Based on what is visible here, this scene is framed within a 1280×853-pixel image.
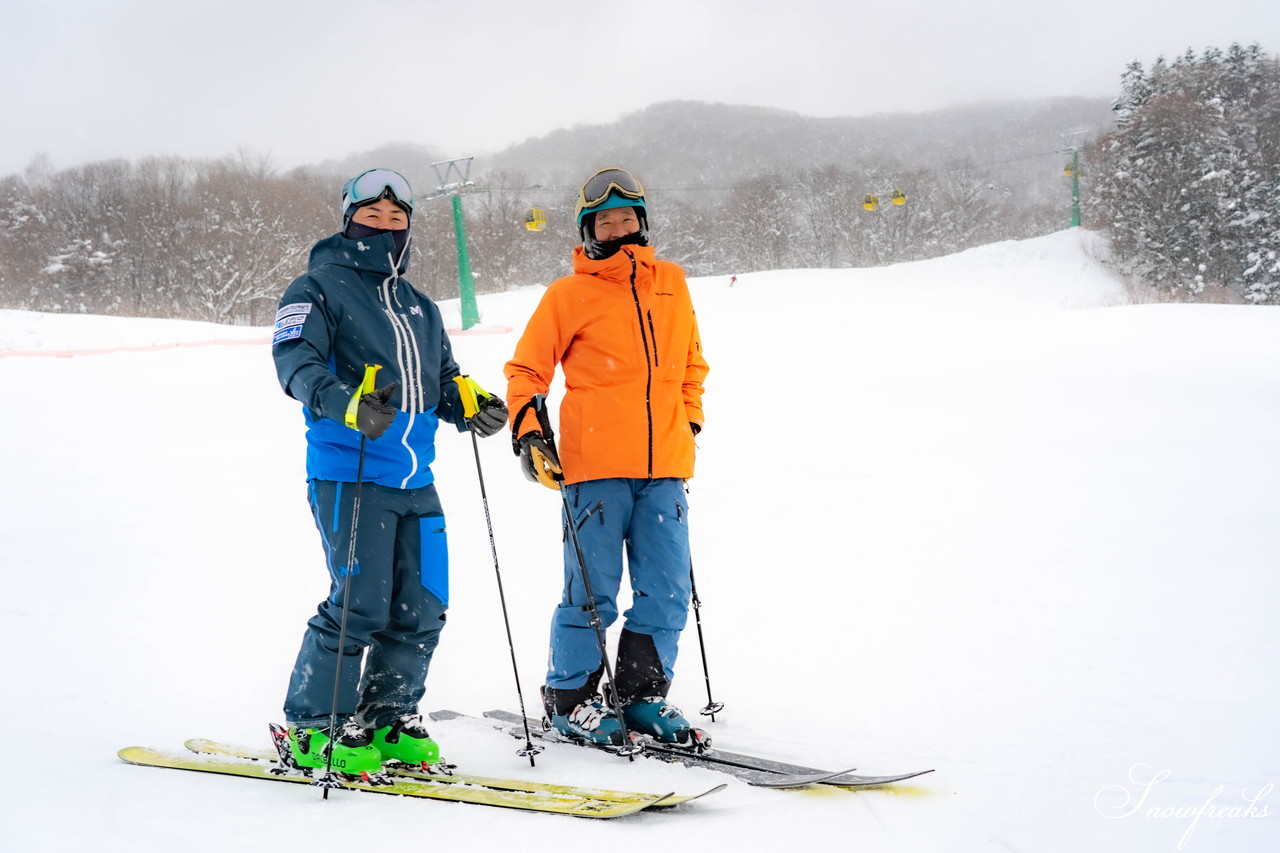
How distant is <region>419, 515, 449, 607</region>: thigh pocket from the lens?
293 cm

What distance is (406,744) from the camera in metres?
A: 2.95

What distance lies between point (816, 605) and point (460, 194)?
74.9 feet

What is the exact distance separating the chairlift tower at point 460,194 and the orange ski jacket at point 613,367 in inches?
876

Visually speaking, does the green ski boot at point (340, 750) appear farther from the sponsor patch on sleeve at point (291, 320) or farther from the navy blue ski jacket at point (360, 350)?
the sponsor patch on sleeve at point (291, 320)

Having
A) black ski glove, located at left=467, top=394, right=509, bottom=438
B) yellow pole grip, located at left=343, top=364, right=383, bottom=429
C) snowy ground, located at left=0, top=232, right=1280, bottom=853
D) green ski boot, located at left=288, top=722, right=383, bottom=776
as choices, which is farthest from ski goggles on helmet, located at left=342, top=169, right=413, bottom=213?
snowy ground, located at left=0, top=232, right=1280, bottom=853

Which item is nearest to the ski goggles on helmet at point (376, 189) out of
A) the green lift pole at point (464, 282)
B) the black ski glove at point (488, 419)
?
the black ski glove at point (488, 419)

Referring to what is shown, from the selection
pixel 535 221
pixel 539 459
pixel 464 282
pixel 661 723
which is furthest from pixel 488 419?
pixel 464 282

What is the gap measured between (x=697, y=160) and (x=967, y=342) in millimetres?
137697

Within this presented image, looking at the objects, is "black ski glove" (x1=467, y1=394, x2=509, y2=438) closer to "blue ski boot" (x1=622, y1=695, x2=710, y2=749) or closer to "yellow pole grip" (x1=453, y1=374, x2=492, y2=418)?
"yellow pole grip" (x1=453, y1=374, x2=492, y2=418)

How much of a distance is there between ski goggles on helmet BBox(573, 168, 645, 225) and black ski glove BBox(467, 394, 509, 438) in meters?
0.79

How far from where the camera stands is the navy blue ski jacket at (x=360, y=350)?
2754 millimetres

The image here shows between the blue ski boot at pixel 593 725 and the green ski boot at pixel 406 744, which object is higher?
the green ski boot at pixel 406 744

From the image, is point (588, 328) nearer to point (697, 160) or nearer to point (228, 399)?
point (228, 399)

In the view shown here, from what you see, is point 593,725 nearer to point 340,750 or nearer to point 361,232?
point 340,750
